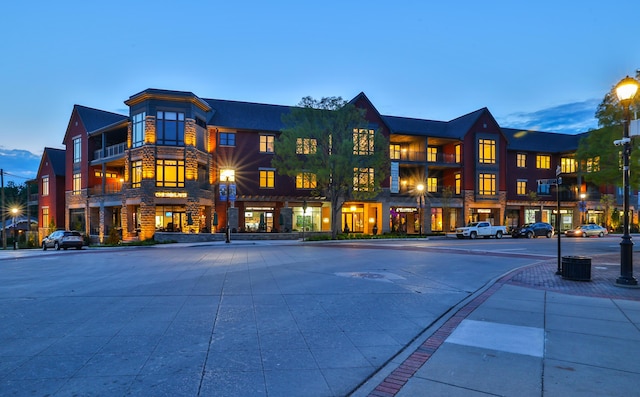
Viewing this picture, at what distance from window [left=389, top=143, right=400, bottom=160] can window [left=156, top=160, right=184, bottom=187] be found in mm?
23405

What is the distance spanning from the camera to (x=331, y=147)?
33938mm

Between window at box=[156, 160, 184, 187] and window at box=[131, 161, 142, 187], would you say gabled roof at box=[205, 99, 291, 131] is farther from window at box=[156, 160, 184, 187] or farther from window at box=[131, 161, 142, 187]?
window at box=[131, 161, 142, 187]

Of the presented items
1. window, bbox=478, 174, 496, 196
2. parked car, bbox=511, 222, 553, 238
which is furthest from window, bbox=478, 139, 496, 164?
parked car, bbox=511, 222, 553, 238

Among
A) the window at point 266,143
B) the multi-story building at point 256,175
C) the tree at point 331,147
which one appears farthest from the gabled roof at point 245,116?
the tree at point 331,147

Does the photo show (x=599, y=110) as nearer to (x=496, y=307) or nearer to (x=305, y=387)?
(x=496, y=307)

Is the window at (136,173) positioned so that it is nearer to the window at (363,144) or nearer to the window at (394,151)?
the window at (363,144)

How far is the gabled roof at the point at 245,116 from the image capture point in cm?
4041

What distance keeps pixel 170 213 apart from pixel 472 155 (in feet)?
113

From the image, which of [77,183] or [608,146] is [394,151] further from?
[77,183]

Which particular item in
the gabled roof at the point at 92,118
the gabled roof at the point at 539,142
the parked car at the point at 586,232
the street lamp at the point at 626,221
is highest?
the gabled roof at the point at 92,118

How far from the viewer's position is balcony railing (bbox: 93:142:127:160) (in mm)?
39875

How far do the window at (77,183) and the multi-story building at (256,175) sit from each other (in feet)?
0.53

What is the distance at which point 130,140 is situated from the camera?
37062 millimetres

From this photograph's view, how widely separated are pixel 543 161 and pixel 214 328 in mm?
56493
